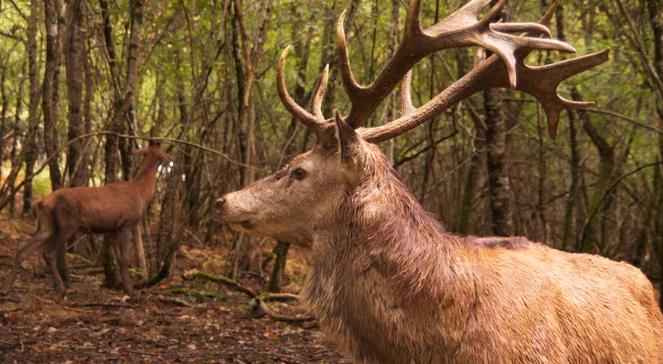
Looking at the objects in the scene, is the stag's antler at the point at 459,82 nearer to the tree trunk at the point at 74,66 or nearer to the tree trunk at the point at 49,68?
the tree trunk at the point at 74,66

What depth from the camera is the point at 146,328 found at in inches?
285

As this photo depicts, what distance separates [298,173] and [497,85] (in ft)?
3.89

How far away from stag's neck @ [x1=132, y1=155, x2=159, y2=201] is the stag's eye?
18.7 feet

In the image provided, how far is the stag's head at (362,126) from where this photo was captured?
12.1 feet

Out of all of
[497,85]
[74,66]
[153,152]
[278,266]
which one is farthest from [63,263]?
[497,85]

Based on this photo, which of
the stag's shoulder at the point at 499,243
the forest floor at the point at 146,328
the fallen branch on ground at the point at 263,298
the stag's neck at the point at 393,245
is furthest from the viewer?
the fallen branch on ground at the point at 263,298

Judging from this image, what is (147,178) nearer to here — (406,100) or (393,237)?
(406,100)

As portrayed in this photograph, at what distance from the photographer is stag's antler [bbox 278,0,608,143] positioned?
3.91 metres

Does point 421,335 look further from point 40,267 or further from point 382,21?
point 382,21

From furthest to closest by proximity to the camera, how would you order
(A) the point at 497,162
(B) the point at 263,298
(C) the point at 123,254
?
1. (C) the point at 123,254
2. (B) the point at 263,298
3. (A) the point at 497,162

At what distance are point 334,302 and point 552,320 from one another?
989 mm

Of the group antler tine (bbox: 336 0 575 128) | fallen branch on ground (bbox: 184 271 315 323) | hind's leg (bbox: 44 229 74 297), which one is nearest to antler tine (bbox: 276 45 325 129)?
antler tine (bbox: 336 0 575 128)

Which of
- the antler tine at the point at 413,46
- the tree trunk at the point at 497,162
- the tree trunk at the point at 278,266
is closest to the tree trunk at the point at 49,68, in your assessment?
the tree trunk at the point at 278,266

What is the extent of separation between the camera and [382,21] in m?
12.9
